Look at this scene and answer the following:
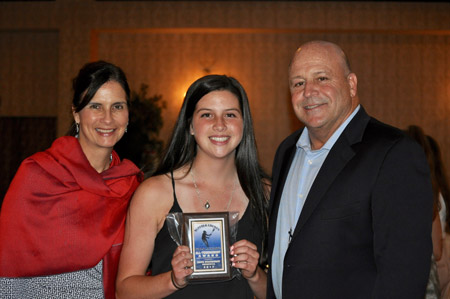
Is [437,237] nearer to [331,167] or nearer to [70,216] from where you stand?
[331,167]

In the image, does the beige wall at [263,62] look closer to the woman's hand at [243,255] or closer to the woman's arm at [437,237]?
the woman's arm at [437,237]

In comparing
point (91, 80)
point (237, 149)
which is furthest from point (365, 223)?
point (91, 80)

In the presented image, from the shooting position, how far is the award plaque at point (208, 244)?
2578 mm

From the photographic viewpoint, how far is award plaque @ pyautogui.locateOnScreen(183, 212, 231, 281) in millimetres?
2578

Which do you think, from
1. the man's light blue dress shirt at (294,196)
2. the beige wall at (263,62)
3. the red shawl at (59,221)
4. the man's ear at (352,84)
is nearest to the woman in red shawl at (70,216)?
the red shawl at (59,221)

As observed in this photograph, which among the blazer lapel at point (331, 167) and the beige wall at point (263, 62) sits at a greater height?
the beige wall at point (263, 62)

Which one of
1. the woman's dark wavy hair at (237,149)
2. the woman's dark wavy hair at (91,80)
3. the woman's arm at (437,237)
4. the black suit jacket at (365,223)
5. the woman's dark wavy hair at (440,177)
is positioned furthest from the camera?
the woman's dark wavy hair at (440,177)

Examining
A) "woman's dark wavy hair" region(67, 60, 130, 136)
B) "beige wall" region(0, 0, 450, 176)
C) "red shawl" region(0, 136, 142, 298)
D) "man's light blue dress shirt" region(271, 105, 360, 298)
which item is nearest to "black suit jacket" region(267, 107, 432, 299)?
"man's light blue dress shirt" region(271, 105, 360, 298)

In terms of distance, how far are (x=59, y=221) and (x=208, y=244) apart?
1.14 m

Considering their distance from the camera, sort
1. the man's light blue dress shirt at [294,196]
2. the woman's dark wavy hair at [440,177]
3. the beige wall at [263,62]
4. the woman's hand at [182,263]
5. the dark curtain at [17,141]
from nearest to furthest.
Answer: the woman's hand at [182,263]
the man's light blue dress shirt at [294,196]
the woman's dark wavy hair at [440,177]
the beige wall at [263,62]
the dark curtain at [17,141]

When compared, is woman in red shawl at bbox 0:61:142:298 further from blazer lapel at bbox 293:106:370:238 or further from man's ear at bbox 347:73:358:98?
man's ear at bbox 347:73:358:98

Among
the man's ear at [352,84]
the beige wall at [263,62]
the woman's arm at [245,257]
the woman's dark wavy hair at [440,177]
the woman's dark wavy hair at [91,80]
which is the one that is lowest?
the woman's arm at [245,257]

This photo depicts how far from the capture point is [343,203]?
2.34 m

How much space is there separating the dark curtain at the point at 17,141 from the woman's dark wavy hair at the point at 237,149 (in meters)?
9.05
